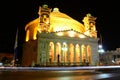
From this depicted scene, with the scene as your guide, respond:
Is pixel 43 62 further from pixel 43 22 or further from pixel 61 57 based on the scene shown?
pixel 43 22

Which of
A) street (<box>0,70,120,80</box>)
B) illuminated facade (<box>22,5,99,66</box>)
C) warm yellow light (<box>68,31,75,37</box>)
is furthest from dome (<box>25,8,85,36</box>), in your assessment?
street (<box>0,70,120,80</box>)

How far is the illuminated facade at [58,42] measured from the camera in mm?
57844

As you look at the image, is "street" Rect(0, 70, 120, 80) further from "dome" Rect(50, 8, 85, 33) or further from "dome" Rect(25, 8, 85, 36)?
"dome" Rect(50, 8, 85, 33)

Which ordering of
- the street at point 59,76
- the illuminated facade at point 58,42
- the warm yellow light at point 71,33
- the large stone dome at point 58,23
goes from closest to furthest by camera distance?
the street at point 59,76
the illuminated facade at point 58,42
the warm yellow light at point 71,33
the large stone dome at point 58,23

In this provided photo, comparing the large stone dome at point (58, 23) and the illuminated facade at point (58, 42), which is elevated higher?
the large stone dome at point (58, 23)

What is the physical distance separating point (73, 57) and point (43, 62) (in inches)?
434

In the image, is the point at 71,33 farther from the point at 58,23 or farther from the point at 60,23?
the point at 58,23

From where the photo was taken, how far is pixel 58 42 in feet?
198

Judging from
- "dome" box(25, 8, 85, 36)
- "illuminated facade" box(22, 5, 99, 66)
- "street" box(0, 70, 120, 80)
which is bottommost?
"street" box(0, 70, 120, 80)

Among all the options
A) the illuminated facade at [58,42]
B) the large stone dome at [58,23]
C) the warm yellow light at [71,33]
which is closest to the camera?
the illuminated facade at [58,42]

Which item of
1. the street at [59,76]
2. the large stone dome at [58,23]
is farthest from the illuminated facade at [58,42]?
the street at [59,76]

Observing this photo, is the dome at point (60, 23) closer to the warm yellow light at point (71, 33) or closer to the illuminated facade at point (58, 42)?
the illuminated facade at point (58, 42)

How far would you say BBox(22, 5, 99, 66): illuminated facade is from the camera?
57.8 meters

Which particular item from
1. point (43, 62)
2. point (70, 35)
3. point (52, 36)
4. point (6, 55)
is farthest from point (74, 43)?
point (6, 55)
